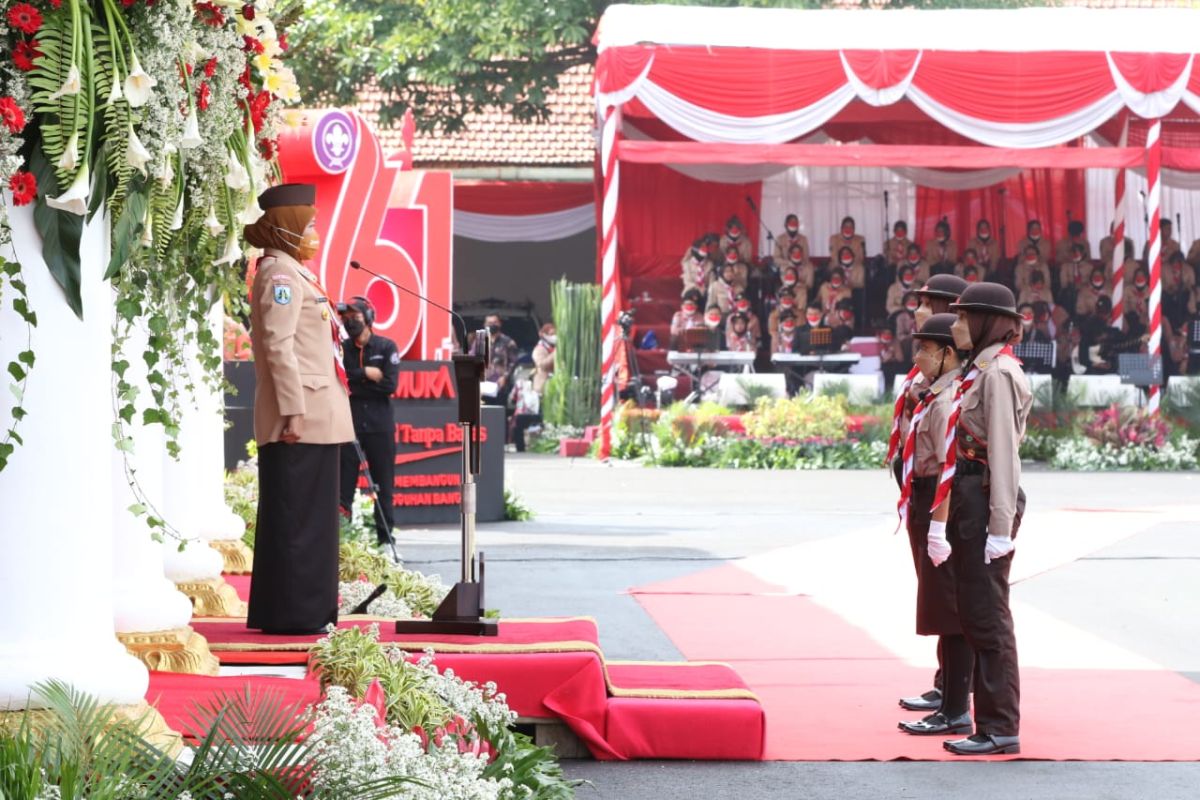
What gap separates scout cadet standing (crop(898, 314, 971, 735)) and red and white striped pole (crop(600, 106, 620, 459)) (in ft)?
44.2

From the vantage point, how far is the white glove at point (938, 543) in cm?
604

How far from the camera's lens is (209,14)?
4207 mm

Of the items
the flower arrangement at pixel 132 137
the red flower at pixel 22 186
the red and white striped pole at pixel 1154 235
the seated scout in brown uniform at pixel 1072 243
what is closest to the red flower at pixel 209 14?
the flower arrangement at pixel 132 137

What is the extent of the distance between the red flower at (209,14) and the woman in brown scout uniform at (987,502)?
113 inches

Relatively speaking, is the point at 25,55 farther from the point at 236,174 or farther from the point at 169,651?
the point at 169,651

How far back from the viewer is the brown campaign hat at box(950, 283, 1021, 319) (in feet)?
19.8

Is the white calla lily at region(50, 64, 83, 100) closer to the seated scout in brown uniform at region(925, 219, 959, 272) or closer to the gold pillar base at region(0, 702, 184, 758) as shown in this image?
the gold pillar base at region(0, 702, 184, 758)

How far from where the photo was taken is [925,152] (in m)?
20.8

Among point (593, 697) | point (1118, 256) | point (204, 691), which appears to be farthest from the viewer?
point (1118, 256)

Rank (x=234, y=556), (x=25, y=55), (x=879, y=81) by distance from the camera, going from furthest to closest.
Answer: (x=879, y=81), (x=234, y=556), (x=25, y=55)

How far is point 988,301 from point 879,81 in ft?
47.9

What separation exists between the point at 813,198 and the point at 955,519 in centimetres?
1898

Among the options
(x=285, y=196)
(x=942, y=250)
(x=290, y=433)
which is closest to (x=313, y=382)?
(x=290, y=433)

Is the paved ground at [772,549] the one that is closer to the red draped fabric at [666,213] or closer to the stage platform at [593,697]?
the stage platform at [593,697]
